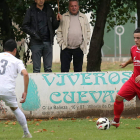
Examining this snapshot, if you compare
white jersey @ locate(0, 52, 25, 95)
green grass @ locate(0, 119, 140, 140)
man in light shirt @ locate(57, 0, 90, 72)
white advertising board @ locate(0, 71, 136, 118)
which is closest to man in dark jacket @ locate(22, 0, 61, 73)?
man in light shirt @ locate(57, 0, 90, 72)

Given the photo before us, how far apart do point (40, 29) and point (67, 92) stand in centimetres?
172

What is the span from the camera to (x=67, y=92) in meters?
10.9

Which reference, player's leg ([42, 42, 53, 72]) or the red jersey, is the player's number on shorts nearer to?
the red jersey

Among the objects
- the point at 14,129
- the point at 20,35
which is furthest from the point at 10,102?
the point at 20,35

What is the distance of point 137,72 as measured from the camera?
8.45m

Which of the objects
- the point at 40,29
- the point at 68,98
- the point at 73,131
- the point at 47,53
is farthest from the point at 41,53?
the point at 73,131

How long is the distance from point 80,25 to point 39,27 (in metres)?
1.05

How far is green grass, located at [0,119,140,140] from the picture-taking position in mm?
7480

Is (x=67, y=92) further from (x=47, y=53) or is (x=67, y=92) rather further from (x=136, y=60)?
(x=136, y=60)

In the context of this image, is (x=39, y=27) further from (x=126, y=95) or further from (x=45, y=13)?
(x=126, y=95)

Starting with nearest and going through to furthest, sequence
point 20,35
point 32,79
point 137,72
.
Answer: point 137,72
point 32,79
point 20,35

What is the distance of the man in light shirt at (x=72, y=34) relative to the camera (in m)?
11.1

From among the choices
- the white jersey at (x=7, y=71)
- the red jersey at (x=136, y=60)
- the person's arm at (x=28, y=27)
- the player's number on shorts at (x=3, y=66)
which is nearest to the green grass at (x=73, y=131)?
the white jersey at (x=7, y=71)

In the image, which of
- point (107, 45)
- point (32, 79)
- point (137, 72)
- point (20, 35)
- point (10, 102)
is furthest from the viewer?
point (107, 45)
